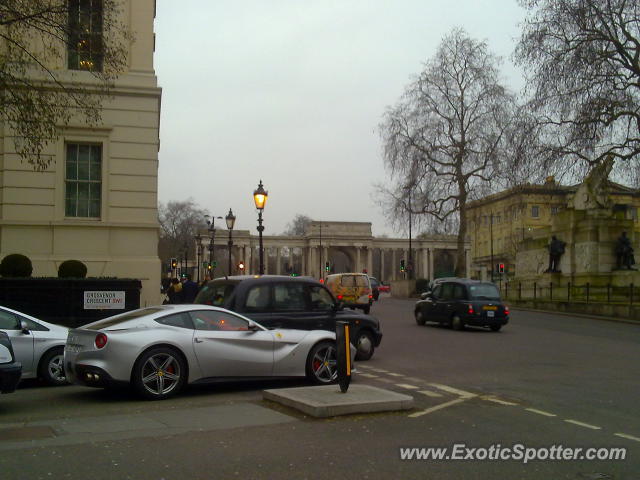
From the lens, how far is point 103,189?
74.6ft


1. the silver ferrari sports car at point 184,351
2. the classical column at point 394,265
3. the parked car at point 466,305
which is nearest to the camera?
the silver ferrari sports car at point 184,351

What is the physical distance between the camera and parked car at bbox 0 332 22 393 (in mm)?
8969

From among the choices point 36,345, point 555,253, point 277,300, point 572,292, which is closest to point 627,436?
point 277,300

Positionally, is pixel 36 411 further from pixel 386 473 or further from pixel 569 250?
pixel 569 250

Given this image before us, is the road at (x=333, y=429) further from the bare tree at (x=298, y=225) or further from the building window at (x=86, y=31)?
the bare tree at (x=298, y=225)

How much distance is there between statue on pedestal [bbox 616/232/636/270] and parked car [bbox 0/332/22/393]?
1339 inches

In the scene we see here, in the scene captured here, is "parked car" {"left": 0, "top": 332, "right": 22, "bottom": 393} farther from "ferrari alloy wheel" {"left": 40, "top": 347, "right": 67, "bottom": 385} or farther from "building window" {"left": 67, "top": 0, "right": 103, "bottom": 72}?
"building window" {"left": 67, "top": 0, "right": 103, "bottom": 72}

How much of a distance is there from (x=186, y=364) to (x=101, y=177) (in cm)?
1405

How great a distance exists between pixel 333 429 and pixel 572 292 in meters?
33.0

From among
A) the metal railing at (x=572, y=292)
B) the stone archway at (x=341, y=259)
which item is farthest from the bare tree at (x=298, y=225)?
the metal railing at (x=572, y=292)

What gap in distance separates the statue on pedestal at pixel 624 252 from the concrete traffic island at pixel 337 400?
3081 centimetres

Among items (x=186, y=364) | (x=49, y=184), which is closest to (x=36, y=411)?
(x=186, y=364)

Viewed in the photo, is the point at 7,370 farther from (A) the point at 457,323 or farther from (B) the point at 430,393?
(A) the point at 457,323

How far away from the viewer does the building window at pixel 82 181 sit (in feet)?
74.7
